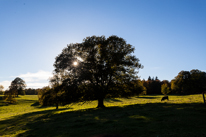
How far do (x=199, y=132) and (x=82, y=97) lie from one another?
23.8 m

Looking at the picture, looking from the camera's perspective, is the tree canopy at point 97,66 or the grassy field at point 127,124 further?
the tree canopy at point 97,66

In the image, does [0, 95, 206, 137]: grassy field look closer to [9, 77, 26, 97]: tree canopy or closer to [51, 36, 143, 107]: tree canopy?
[51, 36, 143, 107]: tree canopy

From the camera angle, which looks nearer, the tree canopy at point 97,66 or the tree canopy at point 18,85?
the tree canopy at point 97,66

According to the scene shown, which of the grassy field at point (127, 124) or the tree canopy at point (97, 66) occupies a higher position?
the tree canopy at point (97, 66)

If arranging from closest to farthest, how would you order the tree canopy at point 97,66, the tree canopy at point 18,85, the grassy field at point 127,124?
1. the grassy field at point 127,124
2. the tree canopy at point 97,66
3. the tree canopy at point 18,85

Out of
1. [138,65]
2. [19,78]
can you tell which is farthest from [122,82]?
[19,78]

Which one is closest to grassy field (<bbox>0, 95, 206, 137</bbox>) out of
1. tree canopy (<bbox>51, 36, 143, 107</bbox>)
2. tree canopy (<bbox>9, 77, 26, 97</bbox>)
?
tree canopy (<bbox>51, 36, 143, 107</bbox>)

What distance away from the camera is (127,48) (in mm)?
32594

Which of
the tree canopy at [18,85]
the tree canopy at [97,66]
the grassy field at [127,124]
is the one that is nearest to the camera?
the grassy field at [127,124]

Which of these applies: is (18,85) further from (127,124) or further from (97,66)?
(127,124)

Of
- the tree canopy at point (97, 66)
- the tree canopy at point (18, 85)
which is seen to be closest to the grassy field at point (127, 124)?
the tree canopy at point (97, 66)

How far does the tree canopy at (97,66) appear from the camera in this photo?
97.2ft

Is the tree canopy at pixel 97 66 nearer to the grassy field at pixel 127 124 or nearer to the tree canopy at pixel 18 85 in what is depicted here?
the grassy field at pixel 127 124

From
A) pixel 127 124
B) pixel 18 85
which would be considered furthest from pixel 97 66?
pixel 18 85
